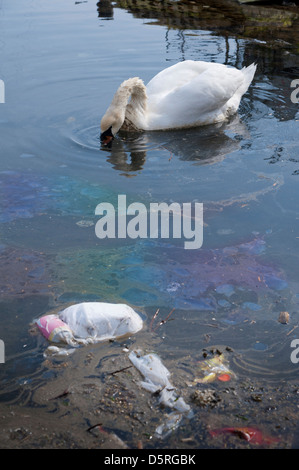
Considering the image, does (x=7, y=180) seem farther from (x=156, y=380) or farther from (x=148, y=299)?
(x=156, y=380)

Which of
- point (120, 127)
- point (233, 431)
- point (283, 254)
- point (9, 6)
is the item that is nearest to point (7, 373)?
point (233, 431)

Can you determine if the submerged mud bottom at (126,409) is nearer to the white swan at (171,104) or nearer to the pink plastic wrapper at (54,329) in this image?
the pink plastic wrapper at (54,329)

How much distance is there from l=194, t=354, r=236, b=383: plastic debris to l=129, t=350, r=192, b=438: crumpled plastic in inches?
8.3

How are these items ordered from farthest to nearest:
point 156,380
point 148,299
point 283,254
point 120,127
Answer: point 120,127 < point 283,254 < point 148,299 < point 156,380

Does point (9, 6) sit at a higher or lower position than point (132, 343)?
higher

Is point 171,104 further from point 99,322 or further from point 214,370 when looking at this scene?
point 214,370

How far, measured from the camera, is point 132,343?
3.97 meters

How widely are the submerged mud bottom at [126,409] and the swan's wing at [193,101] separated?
4.33 m

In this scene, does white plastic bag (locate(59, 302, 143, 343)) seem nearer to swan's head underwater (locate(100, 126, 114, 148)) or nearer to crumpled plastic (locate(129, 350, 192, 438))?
crumpled plastic (locate(129, 350, 192, 438))

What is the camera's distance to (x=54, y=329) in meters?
3.98

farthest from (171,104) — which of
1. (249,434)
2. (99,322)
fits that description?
(249,434)

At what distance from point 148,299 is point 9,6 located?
1209 centimetres

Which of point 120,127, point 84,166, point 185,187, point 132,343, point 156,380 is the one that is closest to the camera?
point 156,380

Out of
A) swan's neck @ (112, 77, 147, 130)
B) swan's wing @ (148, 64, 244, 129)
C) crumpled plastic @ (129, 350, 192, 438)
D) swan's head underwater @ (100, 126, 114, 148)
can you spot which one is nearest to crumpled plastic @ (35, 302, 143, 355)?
crumpled plastic @ (129, 350, 192, 438)
